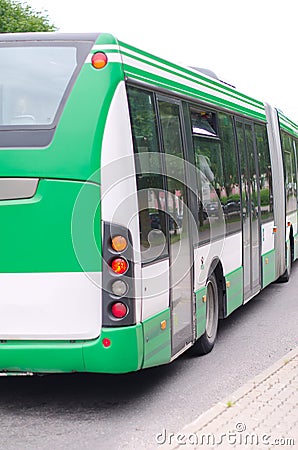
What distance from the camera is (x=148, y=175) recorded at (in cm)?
677

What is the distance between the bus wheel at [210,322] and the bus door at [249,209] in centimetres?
144

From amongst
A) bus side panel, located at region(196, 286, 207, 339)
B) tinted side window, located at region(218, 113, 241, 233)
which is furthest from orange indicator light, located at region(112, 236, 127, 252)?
tinted side window, located at region(218, 113, 241, 233)

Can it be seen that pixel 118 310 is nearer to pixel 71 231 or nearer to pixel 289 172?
pixel 71 231

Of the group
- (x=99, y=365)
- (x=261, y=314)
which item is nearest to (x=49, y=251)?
(x=99, y=365)

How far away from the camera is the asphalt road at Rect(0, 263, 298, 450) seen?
6031 millimetres

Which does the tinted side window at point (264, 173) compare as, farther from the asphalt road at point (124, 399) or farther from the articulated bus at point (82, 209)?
the articulated bus at point (82, 209)

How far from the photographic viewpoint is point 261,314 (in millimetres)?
11609

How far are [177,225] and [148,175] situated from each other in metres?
0.84

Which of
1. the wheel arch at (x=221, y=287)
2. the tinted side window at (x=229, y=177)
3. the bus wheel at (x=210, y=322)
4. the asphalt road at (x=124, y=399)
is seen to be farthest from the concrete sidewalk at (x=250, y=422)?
the tinted side window at (x=229, y=177)

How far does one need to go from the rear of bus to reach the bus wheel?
7.94ft

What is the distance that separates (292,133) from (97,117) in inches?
400

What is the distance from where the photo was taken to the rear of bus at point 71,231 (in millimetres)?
6242

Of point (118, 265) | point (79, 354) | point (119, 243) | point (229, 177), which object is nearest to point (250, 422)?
point (79, 354)

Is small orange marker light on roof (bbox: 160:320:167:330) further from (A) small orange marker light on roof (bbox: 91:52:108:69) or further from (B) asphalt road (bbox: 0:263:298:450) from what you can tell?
(A) small orange marker light on roof (bbox: 91:52:108:69)
